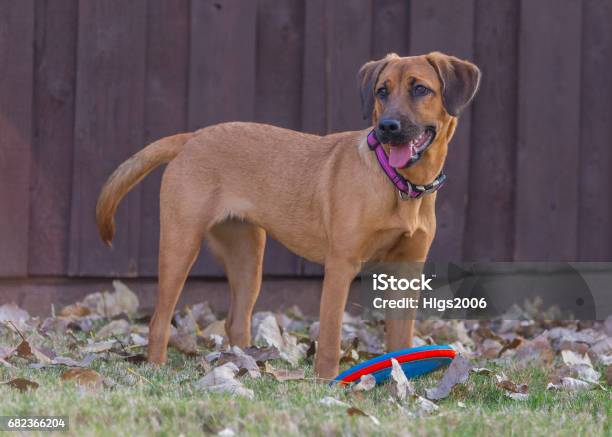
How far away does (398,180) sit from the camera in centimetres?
415

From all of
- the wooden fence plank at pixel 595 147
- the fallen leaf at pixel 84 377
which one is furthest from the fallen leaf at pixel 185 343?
the wooden fence plank at pixel 595 147

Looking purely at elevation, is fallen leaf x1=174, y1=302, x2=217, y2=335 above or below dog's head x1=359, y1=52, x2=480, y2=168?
below

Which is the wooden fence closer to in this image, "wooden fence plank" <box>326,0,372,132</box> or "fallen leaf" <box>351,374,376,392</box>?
"wooden fence plank" <box>326,0,372,132</box>

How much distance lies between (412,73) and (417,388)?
4.53 feet

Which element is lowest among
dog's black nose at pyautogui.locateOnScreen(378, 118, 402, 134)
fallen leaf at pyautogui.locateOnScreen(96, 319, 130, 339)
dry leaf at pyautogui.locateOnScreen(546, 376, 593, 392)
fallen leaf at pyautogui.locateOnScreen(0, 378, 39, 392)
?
fallen leaf at pyautogui.locateOnScreen(96, 319, 130, 339)

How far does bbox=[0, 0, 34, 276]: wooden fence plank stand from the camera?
5809mm

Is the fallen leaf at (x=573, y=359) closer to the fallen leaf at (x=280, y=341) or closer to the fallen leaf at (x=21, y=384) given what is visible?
the fallen leaf at (x=280, y=341)

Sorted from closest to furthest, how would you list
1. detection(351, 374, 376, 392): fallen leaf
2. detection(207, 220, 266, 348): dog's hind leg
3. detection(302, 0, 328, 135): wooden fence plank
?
1. detection(351, 374, 376, 392): fallen leaf
2. detection(207, 220, 266, 348): dog's hind leg
3. detection(302, 0, 328, 135): wooden fence plank

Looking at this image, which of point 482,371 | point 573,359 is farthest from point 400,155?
point 573,359

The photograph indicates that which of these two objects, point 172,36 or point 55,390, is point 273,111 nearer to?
point 172,36

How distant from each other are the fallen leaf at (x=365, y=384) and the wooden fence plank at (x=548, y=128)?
2926 mm

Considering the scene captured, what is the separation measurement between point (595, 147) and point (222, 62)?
2.60m

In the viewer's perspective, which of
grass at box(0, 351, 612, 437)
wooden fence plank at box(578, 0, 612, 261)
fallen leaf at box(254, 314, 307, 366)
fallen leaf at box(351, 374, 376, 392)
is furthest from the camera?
wooden fence plank at box(578, 0, 612, 261)

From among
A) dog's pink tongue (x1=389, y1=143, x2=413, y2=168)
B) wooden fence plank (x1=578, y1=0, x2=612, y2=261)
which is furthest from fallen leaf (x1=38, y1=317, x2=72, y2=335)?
wooden fence plank (x1=578, y1=0, x2=612, y2=261)
